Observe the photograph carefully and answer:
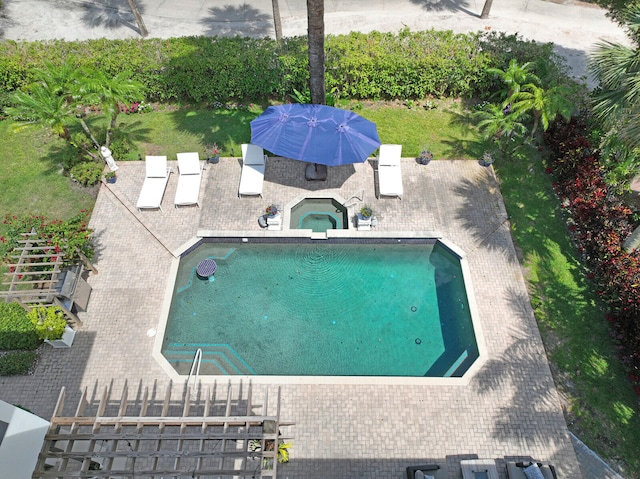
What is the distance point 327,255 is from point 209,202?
5.59 metres

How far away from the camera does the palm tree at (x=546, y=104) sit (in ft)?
51.8

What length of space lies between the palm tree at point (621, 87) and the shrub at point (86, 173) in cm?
1912

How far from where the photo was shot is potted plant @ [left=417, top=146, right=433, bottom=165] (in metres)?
17.4

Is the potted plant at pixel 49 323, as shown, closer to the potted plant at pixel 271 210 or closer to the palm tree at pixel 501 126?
the potted plant at pixel 271 210

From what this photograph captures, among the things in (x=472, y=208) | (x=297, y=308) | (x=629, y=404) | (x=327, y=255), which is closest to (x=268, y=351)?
(x=297, y=308)

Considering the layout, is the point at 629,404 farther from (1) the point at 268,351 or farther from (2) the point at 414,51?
(2) the point at 414,51

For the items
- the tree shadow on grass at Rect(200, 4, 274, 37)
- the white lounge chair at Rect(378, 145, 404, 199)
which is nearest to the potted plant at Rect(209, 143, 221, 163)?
the white lounge chair at Rect(378, 145, 404, 199)

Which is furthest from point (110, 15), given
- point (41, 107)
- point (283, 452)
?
point (283, 452)

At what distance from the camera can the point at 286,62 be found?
62.0 ft

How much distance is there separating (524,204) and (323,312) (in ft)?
32.2

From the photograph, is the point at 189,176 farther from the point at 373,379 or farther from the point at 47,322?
the point at 373,379

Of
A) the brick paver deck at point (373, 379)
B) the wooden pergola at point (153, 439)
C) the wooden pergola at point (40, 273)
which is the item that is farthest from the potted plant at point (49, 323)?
the wooden pergola at point (153, 439)

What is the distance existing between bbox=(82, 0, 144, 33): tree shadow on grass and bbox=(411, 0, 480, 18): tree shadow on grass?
59.2ft

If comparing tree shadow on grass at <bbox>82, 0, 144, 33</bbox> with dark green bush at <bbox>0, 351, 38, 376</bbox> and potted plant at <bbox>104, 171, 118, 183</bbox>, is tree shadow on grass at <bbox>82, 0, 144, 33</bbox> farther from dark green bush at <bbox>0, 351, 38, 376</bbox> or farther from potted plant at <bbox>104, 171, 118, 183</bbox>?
dark green bush at <bbox>0, 351, 38, 376</bbox>
